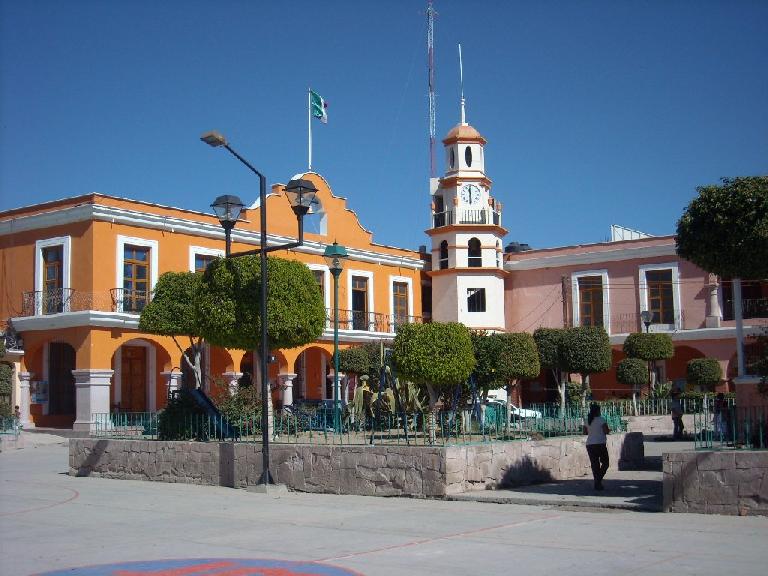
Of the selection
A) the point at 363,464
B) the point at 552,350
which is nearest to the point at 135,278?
the point at 552,350

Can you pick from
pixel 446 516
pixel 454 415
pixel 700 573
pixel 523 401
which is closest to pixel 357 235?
pixel 523 401

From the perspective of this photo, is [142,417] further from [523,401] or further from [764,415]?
[523,401]

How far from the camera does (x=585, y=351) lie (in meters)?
27.6

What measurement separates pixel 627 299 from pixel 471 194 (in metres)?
7.80

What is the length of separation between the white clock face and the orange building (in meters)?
8.47

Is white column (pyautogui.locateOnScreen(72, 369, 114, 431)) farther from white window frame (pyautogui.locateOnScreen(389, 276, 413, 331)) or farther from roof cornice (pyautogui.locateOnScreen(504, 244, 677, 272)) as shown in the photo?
roof cornice (pyautogui.locateOnScreen(504, 244, 677, 272))

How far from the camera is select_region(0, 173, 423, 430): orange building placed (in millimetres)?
27406

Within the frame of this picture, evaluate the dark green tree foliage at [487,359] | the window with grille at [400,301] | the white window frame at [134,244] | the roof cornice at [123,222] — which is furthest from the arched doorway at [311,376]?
the dark green tree foliage at [487,359]

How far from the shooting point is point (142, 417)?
16406 mm

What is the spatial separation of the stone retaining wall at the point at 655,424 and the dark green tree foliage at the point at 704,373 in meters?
5.56

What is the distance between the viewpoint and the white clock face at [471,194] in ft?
127

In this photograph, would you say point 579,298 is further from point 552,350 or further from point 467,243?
point 552,350

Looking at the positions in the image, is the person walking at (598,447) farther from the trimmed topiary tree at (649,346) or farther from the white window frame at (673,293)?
the white window frame at (673,293)

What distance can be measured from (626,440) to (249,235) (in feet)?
62.7
